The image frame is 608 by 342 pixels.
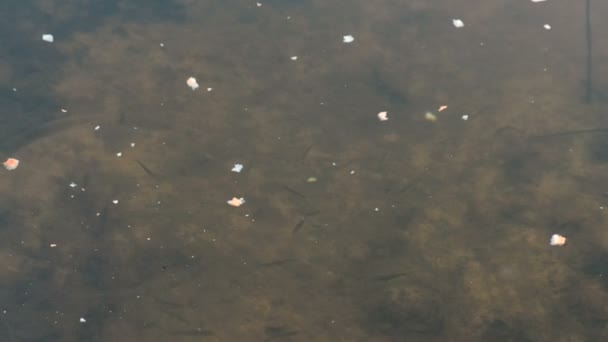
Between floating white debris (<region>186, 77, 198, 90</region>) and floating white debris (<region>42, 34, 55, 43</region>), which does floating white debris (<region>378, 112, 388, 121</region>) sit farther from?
floating white debris (<region>42, 34, 55, 43</region>)

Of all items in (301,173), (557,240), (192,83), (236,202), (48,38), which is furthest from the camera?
(48,38)

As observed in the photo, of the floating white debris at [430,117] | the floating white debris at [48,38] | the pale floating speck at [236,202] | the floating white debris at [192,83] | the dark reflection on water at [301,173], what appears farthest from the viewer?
the floating white debris at [48,38]

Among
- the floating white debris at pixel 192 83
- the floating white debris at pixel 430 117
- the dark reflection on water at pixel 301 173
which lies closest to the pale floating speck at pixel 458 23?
the dark reflection on water at pixel 301 173

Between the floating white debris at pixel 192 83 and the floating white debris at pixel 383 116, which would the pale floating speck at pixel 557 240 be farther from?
the floating white debris at pixel 192 83

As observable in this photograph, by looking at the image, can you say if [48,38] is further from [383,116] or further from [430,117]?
[430,117]

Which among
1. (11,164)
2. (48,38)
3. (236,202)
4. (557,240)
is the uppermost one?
(48,38)

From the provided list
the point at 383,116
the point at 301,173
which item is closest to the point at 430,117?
the point at 383,116

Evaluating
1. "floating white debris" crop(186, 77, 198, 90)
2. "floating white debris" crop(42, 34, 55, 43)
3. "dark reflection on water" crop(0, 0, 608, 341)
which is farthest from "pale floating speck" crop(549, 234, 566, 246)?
"floating white debris" crop(42, 34, 55, 43)
